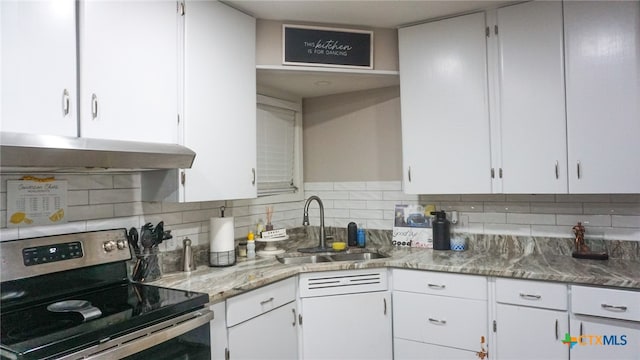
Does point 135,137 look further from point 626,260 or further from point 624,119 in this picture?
point 626,260

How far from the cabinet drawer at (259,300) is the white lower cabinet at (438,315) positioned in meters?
0.67

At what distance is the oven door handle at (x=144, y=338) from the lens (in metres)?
1.36

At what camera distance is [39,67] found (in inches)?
61.1

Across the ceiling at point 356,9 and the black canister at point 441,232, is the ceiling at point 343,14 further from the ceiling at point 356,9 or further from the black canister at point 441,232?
the black canister at point 441,232

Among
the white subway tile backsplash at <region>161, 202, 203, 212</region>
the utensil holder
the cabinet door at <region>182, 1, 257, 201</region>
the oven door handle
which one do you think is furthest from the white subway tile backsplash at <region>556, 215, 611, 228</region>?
Answer: the utensil holder

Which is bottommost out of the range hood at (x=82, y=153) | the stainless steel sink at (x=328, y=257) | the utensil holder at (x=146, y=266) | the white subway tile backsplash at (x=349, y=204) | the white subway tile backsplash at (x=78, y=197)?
the stainless steel sink at (x=328, y=257)

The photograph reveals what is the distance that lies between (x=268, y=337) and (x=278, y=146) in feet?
5.05

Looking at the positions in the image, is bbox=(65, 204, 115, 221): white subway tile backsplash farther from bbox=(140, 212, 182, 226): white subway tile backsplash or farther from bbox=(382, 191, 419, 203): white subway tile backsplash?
bbox=(382, 191, 419, 203): white subway tile backsplash

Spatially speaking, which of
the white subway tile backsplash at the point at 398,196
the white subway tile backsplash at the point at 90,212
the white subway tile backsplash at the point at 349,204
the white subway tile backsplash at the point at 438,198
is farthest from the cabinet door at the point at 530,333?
the white subway tile backsplash at the point at 90,212

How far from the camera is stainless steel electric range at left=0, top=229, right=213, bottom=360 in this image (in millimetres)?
1349

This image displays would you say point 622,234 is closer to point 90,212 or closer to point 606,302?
point 606,302

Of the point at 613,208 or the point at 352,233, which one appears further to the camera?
the point at 352,233

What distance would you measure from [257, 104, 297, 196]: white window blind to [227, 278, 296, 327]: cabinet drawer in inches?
36.6

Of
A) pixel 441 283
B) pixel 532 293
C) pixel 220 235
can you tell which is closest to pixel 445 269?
pixel 441 283
